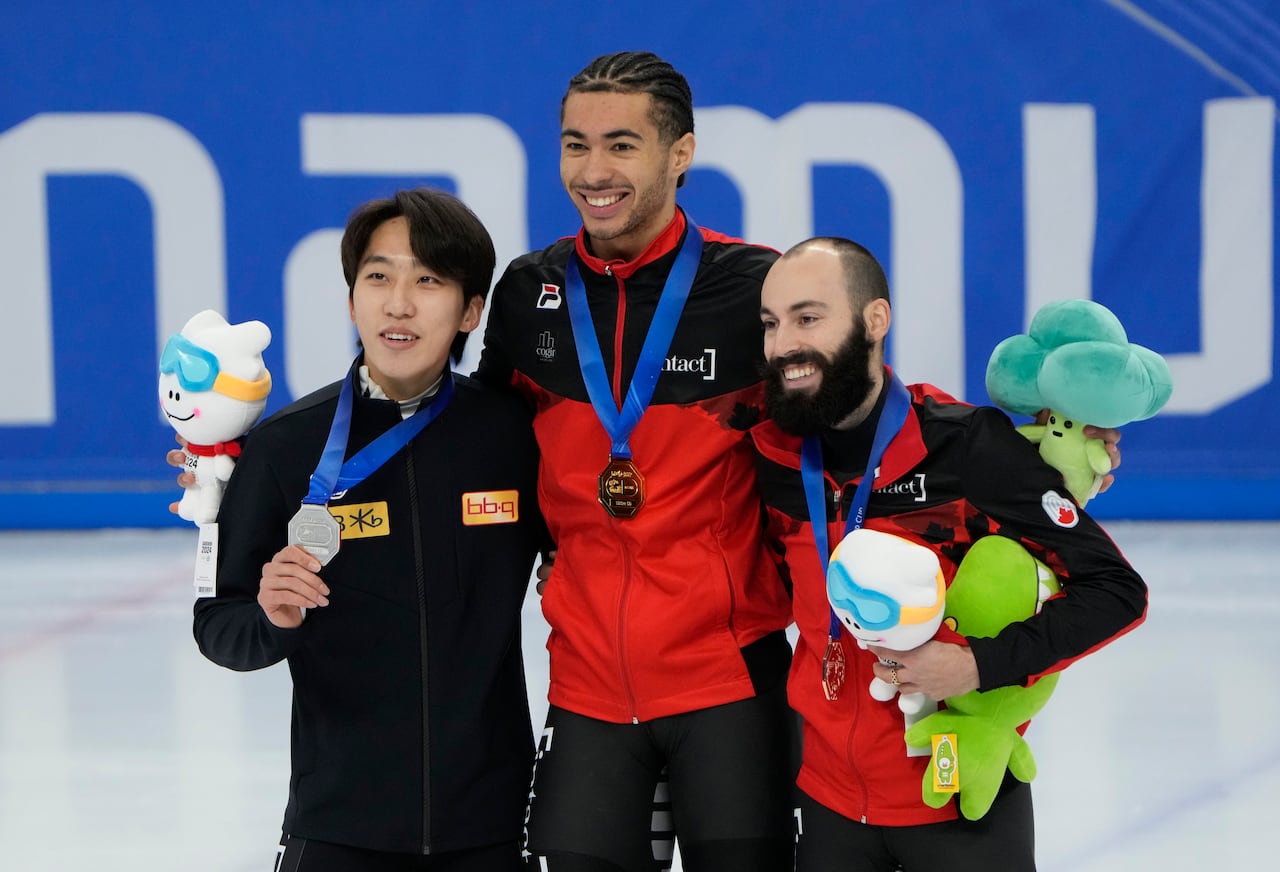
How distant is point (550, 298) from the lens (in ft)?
8.42

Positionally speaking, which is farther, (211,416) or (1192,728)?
(1192,728)

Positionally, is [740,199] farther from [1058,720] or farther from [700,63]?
[1058,720]

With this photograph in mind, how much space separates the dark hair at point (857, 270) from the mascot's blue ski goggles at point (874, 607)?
1.44 ft

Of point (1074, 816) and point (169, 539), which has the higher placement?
point (169, 539)

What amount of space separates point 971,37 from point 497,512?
5321 mm

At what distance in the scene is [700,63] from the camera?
6980 millimetres

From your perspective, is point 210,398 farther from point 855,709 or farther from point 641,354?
point 855,709

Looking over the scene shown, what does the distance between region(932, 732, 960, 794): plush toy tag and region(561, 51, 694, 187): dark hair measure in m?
1.11

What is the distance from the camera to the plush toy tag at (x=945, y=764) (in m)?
2.09

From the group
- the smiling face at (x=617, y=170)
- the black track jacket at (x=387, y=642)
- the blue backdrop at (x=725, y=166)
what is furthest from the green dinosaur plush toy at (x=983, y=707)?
the blue backdrop at (x=725, y=166)

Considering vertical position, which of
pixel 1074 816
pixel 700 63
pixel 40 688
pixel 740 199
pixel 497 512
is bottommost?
pixel 1074 816

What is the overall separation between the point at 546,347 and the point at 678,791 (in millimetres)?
A: 783

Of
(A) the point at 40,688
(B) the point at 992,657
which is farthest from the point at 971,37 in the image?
(B) the point at 992,657

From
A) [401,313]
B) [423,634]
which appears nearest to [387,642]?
[423,634]
